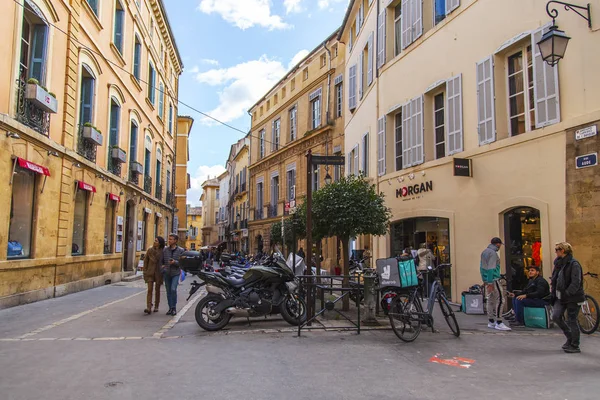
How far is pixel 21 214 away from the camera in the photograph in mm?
10305

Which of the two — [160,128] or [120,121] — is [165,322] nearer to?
[120,121]

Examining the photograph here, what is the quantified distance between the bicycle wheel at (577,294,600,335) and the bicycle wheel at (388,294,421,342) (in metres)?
2.87

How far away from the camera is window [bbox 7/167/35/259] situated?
988cm

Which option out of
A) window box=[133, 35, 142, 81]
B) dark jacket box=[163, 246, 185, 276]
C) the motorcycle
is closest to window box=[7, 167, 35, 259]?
dark jacket box=[163, 246, 185, 276]

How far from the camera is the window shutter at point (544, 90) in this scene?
328 inches

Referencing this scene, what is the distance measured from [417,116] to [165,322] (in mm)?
8352

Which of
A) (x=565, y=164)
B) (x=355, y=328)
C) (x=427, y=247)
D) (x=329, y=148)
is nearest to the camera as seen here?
(x=355, y=328)

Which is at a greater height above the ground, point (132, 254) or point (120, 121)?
point (120, 121)

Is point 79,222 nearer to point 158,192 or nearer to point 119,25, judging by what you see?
point 119,25

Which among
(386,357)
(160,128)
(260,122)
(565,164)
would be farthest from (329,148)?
(386,357)

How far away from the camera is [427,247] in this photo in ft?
40.3

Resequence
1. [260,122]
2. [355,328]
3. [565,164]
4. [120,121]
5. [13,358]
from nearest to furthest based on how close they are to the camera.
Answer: [13,358]
[355,328]
[565,164]
[120,121]
[260,122]

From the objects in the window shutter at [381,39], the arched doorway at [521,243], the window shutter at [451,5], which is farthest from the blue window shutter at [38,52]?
the arched doorway at [521,243]

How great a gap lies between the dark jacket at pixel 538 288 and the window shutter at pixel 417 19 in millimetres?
7539
